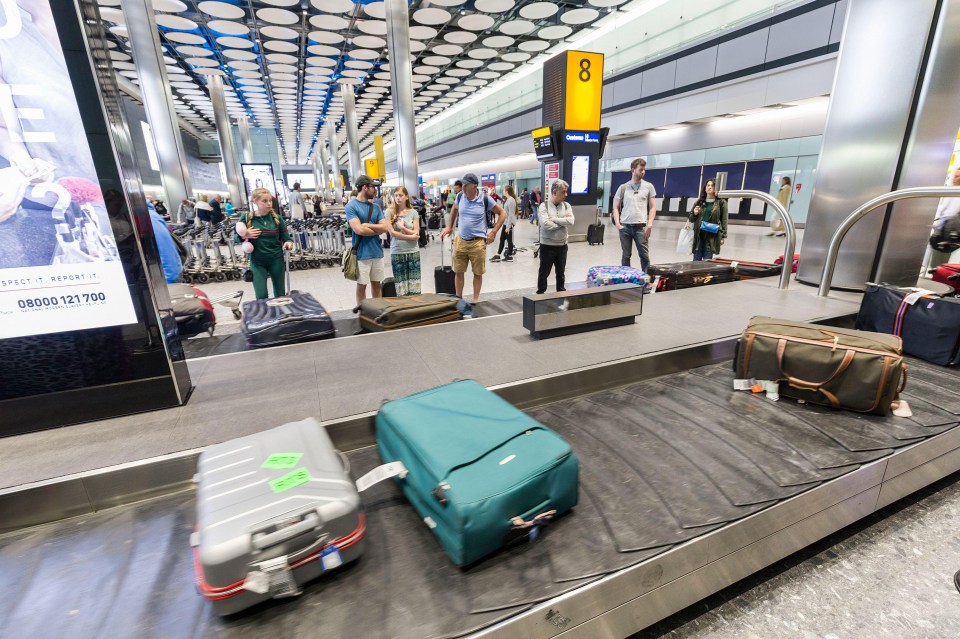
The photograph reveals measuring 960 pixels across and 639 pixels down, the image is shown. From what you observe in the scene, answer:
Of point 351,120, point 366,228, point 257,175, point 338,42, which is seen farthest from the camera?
point 351,120

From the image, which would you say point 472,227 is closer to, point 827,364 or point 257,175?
point 827,364

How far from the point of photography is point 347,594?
4.14ft

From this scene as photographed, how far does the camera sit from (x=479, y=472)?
1363 mm

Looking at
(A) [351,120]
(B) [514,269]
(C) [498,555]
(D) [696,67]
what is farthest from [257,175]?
(C) [498,555]

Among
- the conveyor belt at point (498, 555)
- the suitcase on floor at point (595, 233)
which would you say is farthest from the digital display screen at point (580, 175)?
the conveyor belt at point (498, 555)

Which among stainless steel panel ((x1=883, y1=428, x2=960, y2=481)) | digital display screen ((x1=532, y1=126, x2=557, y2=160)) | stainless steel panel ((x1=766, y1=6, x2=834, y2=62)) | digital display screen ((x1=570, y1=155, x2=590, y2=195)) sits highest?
stainless steel panel ((x1=766, y1=6, x2=834, y2=62))

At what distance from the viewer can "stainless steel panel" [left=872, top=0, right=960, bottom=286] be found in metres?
3.52

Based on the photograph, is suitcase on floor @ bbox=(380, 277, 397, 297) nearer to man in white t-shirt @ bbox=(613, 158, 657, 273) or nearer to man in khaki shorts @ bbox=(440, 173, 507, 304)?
man in khaki shorts @ bbox=(440, 173, 507, 304)

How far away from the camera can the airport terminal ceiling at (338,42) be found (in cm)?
1270

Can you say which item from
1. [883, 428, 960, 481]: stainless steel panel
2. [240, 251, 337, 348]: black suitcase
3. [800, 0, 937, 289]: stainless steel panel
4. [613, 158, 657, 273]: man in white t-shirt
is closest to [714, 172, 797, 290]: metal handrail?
[800, 0, 937, 289]: stainless steel panel

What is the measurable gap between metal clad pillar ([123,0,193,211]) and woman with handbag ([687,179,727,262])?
1391 centimetres

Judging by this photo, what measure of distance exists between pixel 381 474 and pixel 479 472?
392mm

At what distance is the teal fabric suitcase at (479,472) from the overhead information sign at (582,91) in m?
11.6

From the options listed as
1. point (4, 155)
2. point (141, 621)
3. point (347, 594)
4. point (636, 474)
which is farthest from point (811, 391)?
point (4, 155)
